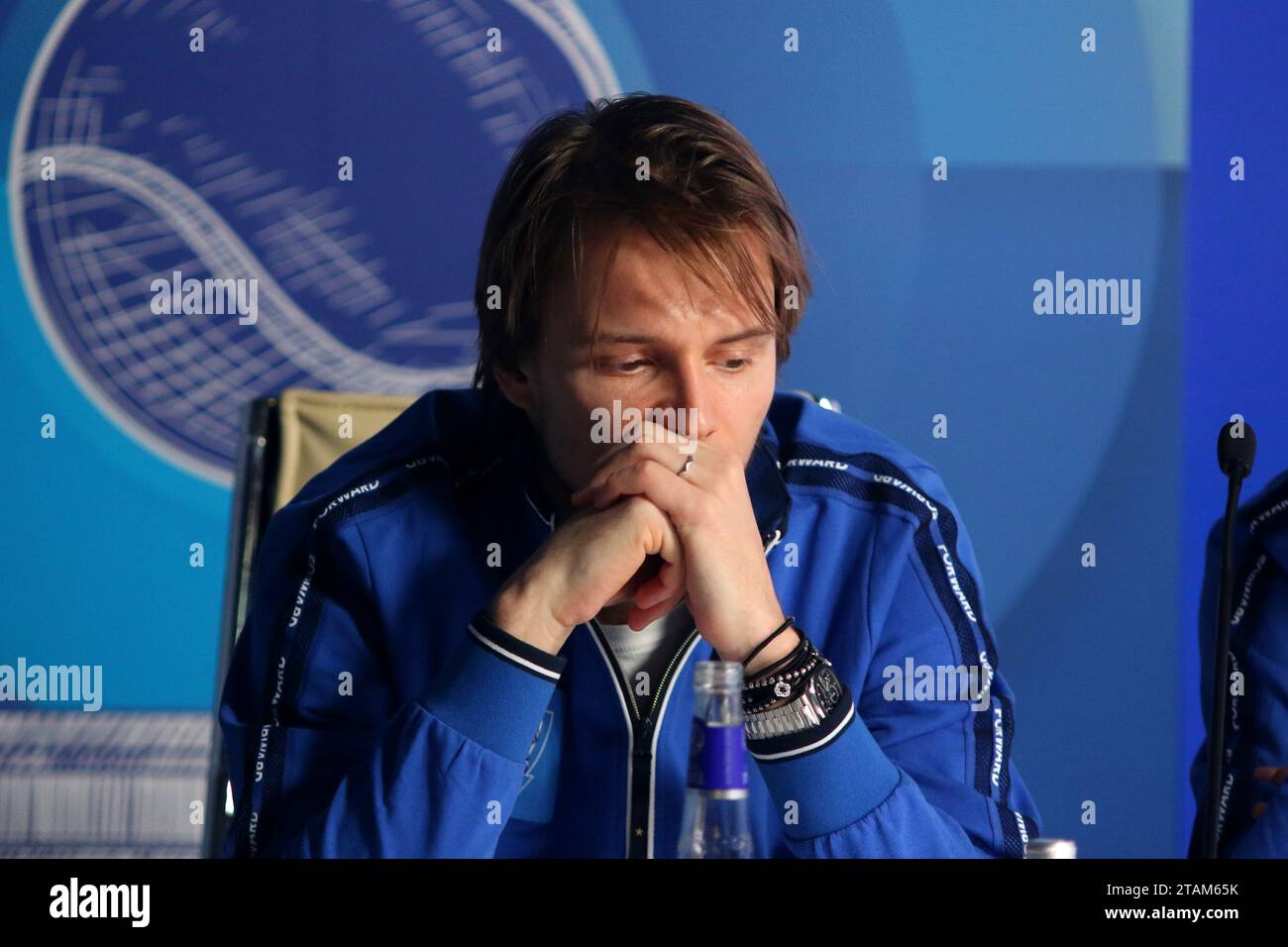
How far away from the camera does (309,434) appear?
149cm

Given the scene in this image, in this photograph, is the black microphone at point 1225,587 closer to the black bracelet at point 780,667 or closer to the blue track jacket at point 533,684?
the blue track jacket at point 533,684

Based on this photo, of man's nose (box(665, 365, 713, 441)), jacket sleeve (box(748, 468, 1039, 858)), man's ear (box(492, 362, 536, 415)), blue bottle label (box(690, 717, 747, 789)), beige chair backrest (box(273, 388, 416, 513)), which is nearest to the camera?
blue bottle label (box(690, 717, 747, 789))

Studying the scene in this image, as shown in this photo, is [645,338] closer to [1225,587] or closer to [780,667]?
[780,667]

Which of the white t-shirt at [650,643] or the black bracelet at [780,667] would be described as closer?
the black bracelet at [780,667]

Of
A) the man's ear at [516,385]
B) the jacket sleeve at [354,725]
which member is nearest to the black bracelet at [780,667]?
the jacket sleeve at [354,725]

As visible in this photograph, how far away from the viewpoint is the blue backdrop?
220cm

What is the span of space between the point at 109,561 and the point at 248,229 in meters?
0.60

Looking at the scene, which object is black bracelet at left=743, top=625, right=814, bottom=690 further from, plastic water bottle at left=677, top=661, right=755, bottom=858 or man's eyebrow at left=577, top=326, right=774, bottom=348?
man's eyebrow at left=577, top=326, right=774, bottom=348

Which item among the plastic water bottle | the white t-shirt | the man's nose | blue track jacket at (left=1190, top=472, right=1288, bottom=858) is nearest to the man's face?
the man's nose

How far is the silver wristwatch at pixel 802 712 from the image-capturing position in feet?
3.09

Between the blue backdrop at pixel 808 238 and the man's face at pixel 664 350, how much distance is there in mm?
1136

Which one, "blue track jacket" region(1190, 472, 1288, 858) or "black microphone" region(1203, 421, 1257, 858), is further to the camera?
"blue track jacket" region(1190, 472, 1288, 858)

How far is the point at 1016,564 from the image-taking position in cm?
225
